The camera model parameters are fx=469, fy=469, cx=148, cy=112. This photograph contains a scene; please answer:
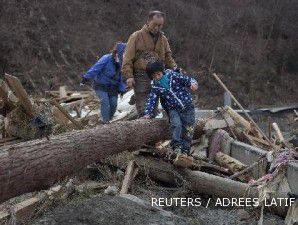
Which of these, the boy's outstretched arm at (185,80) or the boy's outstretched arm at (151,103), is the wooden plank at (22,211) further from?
the boy's outstretched arm at (185,80)

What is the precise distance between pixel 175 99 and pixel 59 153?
2409 mm

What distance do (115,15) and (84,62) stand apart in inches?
203

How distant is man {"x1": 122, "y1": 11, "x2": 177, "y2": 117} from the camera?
7.33 meters

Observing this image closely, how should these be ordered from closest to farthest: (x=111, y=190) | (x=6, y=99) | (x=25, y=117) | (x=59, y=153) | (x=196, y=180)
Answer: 1. (x=59, y=153)
2. (x=111, y=190)
3. (x=196, y=180)
4. (x=6, y=99)
5. (x=25, y=117)

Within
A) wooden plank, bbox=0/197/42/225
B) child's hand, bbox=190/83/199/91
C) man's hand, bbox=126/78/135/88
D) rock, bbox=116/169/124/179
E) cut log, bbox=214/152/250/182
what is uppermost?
child's hand, bbox=190/83/199/91

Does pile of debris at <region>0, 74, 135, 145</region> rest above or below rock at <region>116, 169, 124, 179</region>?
above

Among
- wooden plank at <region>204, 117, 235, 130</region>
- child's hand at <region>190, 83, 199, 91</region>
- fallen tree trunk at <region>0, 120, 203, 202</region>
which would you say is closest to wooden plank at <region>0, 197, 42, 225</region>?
fallen tree trunk at <region>0, 120, 203, 202</region>

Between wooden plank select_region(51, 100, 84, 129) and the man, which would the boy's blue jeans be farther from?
wooden plank select_region(51, 100, 84, 129)

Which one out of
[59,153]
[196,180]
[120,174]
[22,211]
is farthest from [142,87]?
[22,211]

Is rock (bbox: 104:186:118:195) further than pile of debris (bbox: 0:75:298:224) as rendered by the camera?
Yes

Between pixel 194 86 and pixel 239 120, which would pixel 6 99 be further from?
pixel 239 120

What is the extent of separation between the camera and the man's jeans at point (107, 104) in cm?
870

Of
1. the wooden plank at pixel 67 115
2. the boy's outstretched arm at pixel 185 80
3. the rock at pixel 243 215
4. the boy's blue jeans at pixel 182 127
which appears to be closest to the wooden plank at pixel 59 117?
the wooden plank at pixel 67 115

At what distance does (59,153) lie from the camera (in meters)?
4.64
